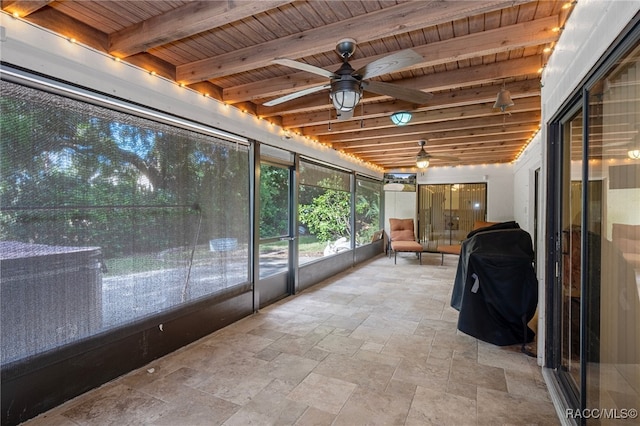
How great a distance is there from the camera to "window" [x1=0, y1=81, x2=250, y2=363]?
6.10ft

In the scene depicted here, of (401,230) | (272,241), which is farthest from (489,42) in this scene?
(401,230)

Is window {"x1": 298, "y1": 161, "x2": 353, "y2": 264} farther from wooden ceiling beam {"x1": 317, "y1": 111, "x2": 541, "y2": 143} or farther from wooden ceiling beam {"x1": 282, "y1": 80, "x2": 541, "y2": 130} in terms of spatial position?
wooden ceiling beam {"x1": 282, "y1": 80, "x2": 541, "y2": 130}

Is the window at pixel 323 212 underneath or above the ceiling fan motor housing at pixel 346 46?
underneath

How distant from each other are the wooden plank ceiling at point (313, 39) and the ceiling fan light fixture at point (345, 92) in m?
0.28

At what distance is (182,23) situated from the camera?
1997 mm

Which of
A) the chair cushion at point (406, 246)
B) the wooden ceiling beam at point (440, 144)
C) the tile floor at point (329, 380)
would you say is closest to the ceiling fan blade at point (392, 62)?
the tile floor at point (329, 380)

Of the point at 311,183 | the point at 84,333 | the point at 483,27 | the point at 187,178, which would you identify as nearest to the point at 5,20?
the point at 187,178

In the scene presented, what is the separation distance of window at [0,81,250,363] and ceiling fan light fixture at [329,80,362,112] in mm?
1538

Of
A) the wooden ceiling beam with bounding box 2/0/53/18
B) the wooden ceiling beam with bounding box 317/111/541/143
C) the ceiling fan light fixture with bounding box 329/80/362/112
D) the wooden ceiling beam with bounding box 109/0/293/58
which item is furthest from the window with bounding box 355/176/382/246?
the wooden ceiling beam with bounding box 2/0/53/18

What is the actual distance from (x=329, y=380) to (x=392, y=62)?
229cm

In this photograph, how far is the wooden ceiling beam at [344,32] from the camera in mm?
1832

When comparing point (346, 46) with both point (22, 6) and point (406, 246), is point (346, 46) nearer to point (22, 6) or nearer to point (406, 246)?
point (22, 6)

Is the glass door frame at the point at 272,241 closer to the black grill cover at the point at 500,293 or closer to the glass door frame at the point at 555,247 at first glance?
the black grill cover at the point at 500,293

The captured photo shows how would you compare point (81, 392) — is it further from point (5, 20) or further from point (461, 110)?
point (461, 110)
